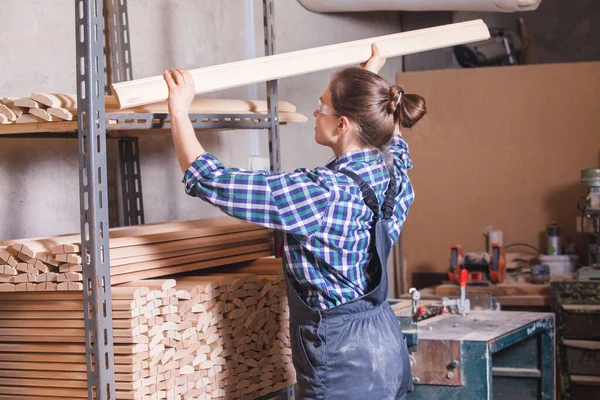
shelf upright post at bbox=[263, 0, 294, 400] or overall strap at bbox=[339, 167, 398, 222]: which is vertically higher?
shelf upright post at bbox=[263, 0, 294, 400]

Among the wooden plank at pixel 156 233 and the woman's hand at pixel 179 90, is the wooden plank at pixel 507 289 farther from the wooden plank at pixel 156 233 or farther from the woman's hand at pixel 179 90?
the woman's hand at pixel 179 90

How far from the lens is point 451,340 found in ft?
10.6

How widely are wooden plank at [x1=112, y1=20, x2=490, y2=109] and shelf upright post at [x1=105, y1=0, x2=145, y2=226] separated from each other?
80cm

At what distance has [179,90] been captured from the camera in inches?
85.4

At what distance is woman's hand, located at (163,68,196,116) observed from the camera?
7.07 ft

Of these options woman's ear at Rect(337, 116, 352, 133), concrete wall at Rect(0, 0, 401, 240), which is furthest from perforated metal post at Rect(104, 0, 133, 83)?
woman's ear at Rect(337, 116, 352, 133)

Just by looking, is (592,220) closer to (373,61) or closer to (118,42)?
(373,61)

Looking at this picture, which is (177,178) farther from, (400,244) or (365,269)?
(400,244)

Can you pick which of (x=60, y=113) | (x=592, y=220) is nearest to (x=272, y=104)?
(x=60, y=113)

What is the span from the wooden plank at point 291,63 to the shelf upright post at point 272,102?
29 cm

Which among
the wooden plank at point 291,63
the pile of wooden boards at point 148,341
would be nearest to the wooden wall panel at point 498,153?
the wooden plank at point 291,63

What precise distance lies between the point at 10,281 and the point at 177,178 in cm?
136

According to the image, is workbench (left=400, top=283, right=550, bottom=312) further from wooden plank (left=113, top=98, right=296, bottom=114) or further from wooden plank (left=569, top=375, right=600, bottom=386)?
wooden plank (left=113, top=98, right=296, bottom=114)

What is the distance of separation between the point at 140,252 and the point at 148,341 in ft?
0.86
